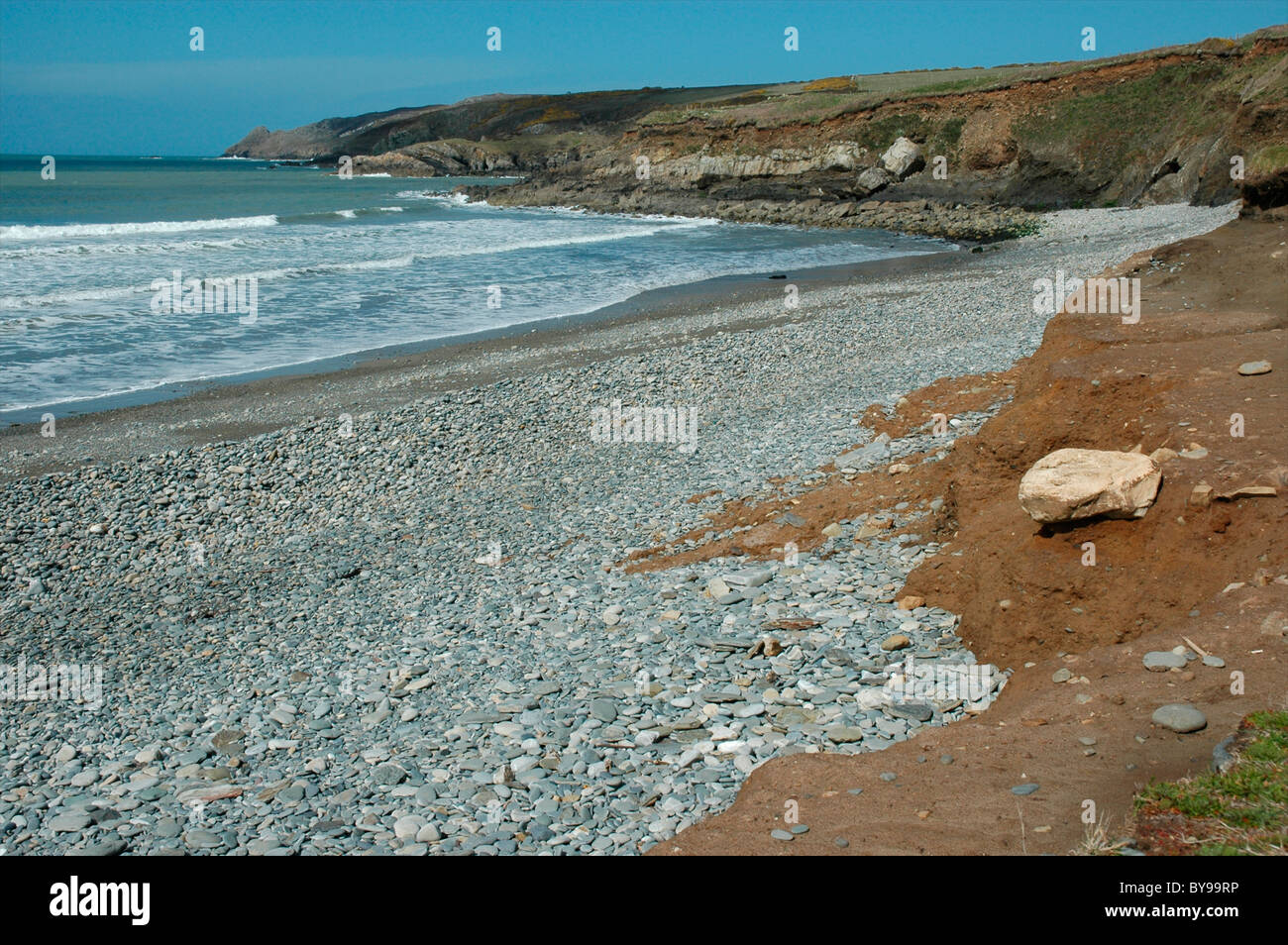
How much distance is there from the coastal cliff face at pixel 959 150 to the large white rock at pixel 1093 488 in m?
25.3

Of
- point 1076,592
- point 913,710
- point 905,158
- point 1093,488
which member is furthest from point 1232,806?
point 905,158

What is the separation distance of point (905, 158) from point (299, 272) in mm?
38238

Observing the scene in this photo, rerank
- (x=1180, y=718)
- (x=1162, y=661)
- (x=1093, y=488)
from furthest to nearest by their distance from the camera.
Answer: (x=1093, y=488) → (x=1162, y=661) → (x=1180, y=718)

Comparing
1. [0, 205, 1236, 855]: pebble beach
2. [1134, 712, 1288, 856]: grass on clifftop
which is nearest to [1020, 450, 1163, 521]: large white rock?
[0, 205, 1236, 855]: pebble beach

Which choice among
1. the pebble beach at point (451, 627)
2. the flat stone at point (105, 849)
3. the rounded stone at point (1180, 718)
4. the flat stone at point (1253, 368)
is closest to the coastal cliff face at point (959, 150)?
the flat stone at point (1253, 368)

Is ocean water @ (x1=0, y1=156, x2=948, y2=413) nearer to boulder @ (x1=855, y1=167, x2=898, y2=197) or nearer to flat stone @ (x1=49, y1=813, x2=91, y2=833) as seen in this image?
boulder @ (x1=855, y1=167, x2=898, y2=197)

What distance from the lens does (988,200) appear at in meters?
50.4

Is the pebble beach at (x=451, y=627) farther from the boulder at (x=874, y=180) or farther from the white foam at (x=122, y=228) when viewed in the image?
the boulder at (x=874, y=180)

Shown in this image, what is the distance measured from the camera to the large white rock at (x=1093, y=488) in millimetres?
6859

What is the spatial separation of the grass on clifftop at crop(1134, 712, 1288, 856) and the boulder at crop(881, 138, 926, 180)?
186ft

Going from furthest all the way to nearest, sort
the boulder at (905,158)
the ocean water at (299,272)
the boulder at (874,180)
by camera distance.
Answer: the boulder at (905,158)
the boulder at (874,180)
the ocean water at (299,272)

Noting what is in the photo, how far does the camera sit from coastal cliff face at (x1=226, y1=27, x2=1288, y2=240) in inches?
1722

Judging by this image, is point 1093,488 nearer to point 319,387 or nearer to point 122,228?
point 319,387

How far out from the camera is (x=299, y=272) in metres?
32.4
